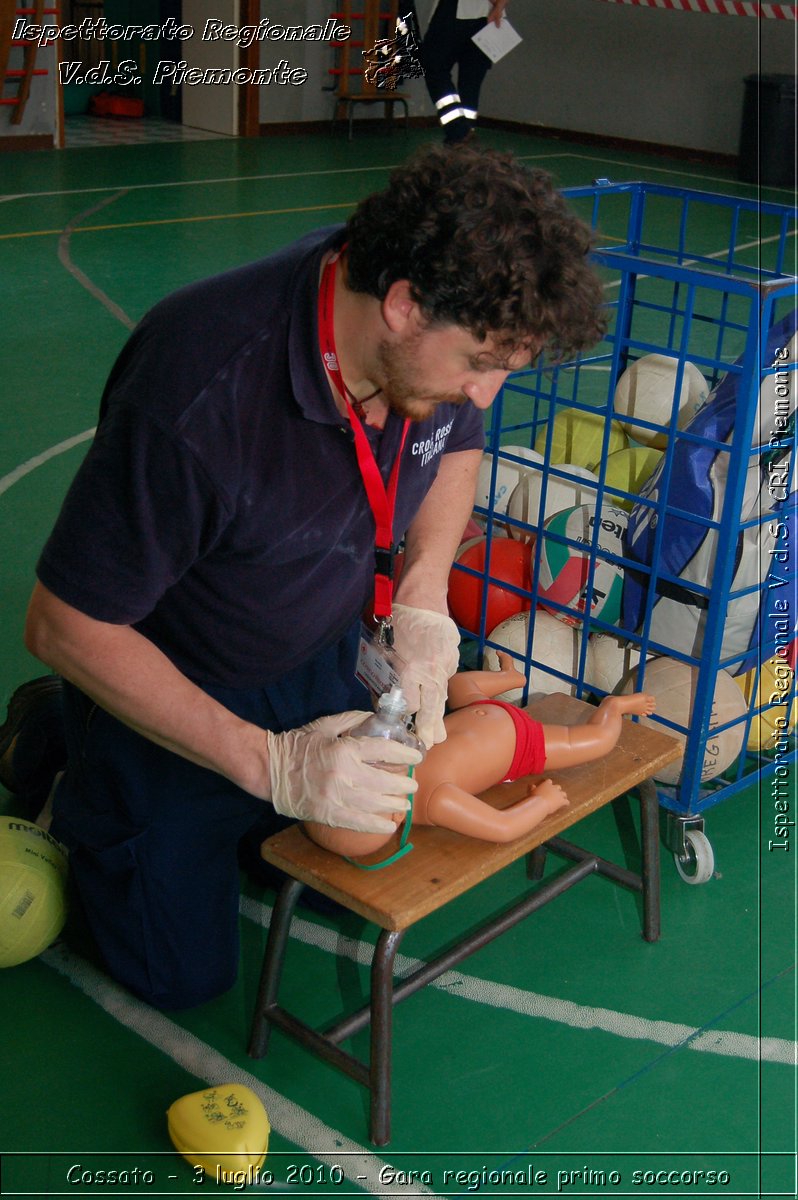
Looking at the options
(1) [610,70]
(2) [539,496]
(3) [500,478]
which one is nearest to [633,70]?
(1) [610,70]

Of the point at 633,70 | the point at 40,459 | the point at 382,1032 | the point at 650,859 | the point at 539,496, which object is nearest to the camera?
the point at 382,1032

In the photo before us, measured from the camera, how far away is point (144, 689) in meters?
2.08

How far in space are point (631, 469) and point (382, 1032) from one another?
2.03m

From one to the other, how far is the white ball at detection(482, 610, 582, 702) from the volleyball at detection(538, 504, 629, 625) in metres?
0.05

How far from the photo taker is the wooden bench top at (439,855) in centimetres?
213

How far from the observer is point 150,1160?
2236mm

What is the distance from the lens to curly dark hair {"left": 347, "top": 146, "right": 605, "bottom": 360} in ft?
6.07

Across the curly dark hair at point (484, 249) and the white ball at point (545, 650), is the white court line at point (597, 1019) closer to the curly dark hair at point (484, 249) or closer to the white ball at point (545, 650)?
the white ball at point (545, 650)

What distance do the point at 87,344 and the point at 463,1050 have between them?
4.84m

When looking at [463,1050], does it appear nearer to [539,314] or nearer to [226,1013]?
[226,1013]

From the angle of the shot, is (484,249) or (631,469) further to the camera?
(631,469)

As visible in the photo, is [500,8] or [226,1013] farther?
[500,8]

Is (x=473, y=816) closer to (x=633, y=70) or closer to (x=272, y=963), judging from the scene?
(x=272, y=963)

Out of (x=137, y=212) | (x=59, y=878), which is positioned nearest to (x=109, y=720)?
(x=59, y=878)
